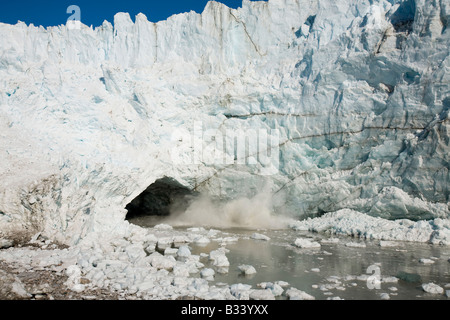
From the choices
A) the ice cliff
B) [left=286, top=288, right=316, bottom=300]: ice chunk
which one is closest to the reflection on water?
[left=286, top=288, right=316, bottom=300]: ice chunk

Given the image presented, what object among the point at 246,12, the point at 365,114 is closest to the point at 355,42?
the point at 365,114

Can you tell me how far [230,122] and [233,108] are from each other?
1.77 feet

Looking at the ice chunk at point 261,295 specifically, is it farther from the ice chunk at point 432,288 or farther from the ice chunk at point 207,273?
the ice chunk at point 432,288

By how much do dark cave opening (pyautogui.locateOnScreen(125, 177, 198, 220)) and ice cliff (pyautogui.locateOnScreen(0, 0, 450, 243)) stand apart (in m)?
0.78

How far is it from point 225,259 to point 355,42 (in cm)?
939

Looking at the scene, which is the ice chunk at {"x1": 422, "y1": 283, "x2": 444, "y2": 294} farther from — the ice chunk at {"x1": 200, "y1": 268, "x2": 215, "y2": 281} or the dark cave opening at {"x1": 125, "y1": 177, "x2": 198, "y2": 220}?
the dark cave opening at {"x1": 125, "y1": 177, "x2": 198, "y2": 220}

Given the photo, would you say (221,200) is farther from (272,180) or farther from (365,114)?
(365,114)

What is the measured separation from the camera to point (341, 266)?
7.11 m

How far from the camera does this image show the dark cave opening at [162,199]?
14299 millimetres

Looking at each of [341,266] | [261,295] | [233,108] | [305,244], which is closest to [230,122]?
[233,108]

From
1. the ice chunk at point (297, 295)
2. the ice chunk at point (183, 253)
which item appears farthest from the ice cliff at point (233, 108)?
the ice chunk at point (297, 295)

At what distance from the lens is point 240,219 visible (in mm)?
13664

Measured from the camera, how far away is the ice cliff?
9.72 metres
